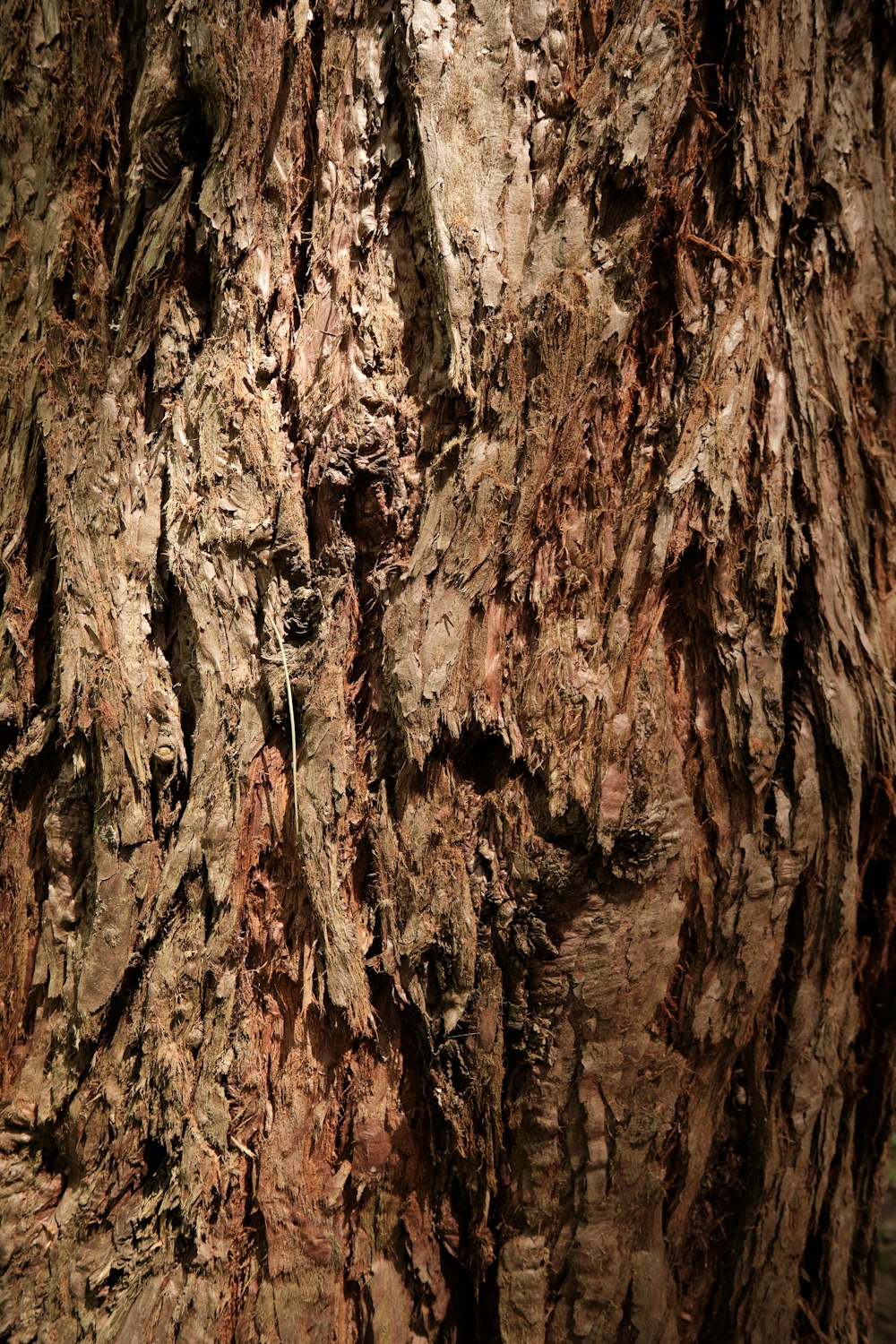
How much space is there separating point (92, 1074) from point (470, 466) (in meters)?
1.00

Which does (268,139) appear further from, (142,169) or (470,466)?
(470,466)

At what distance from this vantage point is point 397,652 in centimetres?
123

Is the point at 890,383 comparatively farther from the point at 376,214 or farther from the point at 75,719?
the point at 75,719

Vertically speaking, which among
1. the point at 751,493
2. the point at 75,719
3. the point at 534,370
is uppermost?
the point at 534,370

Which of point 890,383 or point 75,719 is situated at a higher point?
point 890,383

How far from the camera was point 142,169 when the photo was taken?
127 centimetres

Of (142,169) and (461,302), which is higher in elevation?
(142,169)

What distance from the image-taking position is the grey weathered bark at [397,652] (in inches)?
47.7

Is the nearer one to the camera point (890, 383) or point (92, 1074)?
point (92, 1074)

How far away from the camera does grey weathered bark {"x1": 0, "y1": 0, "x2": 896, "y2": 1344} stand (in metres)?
1.21

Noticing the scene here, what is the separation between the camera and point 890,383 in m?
1.45

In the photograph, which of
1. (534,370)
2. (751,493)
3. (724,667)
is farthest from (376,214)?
(724,667)

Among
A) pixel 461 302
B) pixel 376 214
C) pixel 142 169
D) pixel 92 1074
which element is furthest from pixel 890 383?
pixel 92 1074

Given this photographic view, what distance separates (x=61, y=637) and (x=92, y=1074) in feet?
2.03
